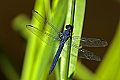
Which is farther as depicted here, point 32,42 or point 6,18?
point 6,18

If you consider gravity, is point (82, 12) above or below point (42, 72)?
above

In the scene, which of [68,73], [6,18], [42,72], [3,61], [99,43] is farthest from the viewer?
[6,18]

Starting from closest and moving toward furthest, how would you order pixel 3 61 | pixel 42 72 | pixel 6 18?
pixel 42 72 → pixel 3 61 → pixel 6 18

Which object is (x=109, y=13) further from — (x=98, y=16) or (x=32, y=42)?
(x=32, y=42)

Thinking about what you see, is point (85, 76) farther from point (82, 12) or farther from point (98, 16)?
point (98, 16)

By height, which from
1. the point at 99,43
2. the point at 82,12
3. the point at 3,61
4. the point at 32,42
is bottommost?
the point at 3,61

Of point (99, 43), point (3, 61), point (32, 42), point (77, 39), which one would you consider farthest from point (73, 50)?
point (3, 61)
